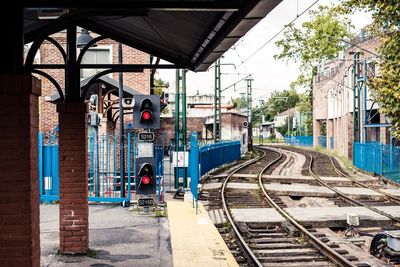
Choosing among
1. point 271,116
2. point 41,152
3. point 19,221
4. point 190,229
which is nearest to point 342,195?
point 190,229

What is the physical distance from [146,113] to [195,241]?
2539mm

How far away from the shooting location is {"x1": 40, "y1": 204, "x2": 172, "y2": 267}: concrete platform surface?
25.9ft

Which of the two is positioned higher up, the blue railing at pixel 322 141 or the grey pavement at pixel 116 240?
the blue railing at pixel 322 141

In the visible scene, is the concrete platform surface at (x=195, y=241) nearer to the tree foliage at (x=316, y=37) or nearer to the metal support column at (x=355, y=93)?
the metal support column at (x=355, y=93)

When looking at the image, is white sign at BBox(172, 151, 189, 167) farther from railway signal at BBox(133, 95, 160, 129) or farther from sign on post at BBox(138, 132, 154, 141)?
railway signal at BBox(133, 95, 160, 129)

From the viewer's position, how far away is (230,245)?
10188mm

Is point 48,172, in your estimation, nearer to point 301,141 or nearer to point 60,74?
point 60,74

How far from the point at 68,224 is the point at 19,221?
11.0 ft

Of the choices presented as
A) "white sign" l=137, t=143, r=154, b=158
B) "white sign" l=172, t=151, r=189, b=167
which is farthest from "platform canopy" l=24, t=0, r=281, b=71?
"white sign" l=172, t=151, r=189, b=167

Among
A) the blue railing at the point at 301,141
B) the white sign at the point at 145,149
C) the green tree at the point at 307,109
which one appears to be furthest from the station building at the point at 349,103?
the white sign at the point at 145,149

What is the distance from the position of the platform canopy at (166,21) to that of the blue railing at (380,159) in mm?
16497

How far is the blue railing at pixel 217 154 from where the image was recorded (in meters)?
23.0

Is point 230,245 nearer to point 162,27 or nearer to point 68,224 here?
point 68,224

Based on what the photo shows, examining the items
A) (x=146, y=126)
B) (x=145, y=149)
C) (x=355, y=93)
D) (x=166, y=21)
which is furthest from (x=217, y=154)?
(x=166, y=21)
